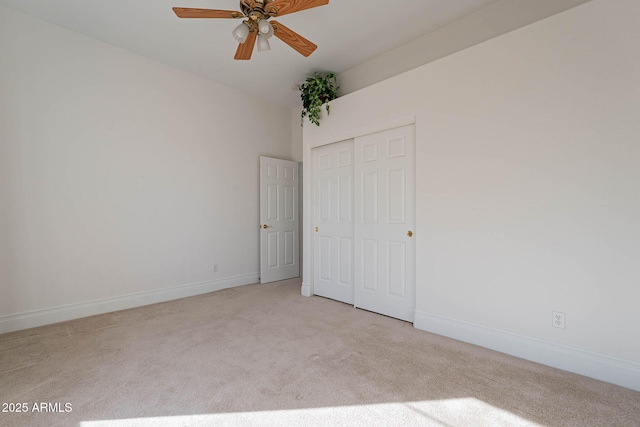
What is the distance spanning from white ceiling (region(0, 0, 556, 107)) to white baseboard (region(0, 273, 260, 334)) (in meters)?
2.99

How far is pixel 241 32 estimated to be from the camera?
2.36m

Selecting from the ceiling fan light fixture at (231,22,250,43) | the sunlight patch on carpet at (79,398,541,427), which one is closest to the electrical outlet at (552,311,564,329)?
the sunlight patch on carpet at (79,398,541,427)

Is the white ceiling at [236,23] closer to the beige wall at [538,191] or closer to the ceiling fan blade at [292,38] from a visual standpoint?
the ceiling fan blade at [292,38]

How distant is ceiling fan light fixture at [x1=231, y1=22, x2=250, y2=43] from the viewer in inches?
92.4

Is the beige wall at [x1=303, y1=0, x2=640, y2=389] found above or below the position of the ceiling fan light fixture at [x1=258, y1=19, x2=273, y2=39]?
below

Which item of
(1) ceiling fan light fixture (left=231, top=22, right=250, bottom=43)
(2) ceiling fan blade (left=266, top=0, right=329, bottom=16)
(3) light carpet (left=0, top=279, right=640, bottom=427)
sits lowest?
(3) light carpet (left=0, top=279, right=640, bottom=427)

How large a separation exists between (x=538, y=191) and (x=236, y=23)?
3223 millimetres

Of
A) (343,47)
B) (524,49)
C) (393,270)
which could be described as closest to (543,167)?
(524,49)

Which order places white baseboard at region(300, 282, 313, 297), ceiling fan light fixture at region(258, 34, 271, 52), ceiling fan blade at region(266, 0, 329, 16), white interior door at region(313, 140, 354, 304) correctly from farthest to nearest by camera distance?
white baseboard at region(300, 282, 313, 297), white interior door at region(313, 140, 354, 304), ceiling fan light fixture at region(258, 34, 271, 52), ceiling fan blade at region(266, 0, 329, 16)

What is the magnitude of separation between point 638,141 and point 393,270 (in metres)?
2.15

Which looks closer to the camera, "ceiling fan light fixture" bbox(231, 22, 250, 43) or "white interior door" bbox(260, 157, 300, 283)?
"ceiling fan light fixture" bbox(231, 22, 250, 43)

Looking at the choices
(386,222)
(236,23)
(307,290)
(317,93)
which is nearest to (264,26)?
(236,23)

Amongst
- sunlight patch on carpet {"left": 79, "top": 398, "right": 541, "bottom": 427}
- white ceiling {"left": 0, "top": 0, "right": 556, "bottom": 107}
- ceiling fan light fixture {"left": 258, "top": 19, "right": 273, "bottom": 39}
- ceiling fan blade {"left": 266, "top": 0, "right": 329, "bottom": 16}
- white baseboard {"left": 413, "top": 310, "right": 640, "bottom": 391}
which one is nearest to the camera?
sunlight patch on carpet {"left": 79, "top": 398, "right": 541, "bottom": 427}

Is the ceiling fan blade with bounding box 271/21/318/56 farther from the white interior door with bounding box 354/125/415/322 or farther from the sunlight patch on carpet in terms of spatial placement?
the sunlight patch on carpet
